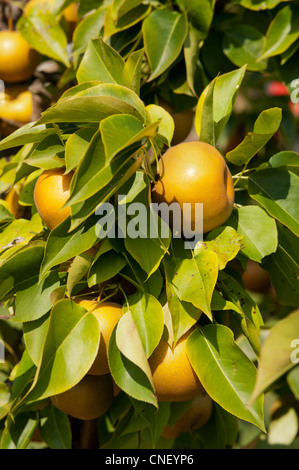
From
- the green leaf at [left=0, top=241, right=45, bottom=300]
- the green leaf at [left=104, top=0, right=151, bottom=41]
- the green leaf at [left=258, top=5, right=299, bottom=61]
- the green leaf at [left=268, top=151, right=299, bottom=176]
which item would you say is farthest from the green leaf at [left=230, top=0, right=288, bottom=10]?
the green leaf at [left=0, top=241, right=45, bottom=300]

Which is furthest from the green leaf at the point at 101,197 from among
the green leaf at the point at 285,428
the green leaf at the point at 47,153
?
the green leaf at the point at 285,428

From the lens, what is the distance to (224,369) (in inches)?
23.7

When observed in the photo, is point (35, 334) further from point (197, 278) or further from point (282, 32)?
point (282, 32)

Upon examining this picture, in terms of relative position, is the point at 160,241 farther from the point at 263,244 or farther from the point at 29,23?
the point at 29,23

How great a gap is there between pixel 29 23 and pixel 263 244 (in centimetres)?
66

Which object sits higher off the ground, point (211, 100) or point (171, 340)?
point (211, 100)

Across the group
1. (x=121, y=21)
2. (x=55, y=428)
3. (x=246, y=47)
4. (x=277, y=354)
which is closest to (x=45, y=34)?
(x=121, y=21)

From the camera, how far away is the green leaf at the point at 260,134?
636 mm

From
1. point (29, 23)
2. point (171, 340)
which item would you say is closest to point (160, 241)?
point (171, 340)

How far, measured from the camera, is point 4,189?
0.81m

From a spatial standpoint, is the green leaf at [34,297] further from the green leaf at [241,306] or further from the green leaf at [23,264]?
the green leaf at [241,306]

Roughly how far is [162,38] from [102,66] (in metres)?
0.19
